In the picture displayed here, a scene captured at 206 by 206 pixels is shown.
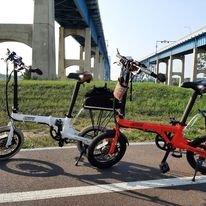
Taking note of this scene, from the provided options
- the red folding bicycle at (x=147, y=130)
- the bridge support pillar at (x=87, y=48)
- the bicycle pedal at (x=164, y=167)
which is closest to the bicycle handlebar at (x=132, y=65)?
→ the red folding bicycle at (x=147, y=130)

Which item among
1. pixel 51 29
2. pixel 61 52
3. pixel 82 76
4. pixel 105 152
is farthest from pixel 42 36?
pixel 61 52

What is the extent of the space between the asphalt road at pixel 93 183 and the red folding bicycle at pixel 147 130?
6.5 inches

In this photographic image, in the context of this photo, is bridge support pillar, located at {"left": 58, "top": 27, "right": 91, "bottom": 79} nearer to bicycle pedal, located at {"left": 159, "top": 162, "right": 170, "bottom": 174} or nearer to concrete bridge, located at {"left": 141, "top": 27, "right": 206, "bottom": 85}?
concrete bridge, located at {"left": 141, "top": 27, "right": 206, "bottom": 85}

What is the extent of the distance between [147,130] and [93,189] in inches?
44.5

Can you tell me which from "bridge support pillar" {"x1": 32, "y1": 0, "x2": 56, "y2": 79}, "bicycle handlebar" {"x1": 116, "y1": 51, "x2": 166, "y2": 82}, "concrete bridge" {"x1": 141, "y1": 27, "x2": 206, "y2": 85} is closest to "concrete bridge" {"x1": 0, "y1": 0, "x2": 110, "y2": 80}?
"bridge support pillar" {"x1": 32, "y1": 0, "x2": 56, "y2": 79}

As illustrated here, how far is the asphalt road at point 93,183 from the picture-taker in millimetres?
4363

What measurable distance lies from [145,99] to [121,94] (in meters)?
7.96

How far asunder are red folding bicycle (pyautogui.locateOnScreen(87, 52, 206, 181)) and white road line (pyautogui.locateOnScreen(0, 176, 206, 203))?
27cm

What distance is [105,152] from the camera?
545 centimetres

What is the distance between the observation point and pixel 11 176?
504 cm

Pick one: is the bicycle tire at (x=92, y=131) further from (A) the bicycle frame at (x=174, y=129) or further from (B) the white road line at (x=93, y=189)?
(B) the white road line at (x=93, y=189)

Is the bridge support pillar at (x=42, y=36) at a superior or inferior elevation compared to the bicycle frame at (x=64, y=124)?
superior

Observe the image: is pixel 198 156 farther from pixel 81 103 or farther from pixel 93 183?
pixel 81 103

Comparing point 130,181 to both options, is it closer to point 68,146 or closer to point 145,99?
point 68,146
